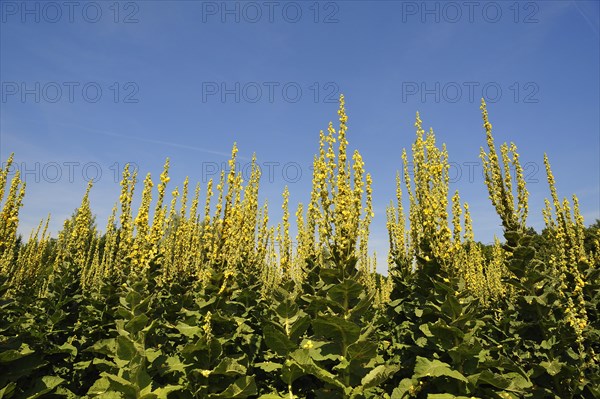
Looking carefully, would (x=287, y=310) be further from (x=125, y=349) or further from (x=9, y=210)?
(x=9, y=210)

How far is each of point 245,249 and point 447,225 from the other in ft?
17.2

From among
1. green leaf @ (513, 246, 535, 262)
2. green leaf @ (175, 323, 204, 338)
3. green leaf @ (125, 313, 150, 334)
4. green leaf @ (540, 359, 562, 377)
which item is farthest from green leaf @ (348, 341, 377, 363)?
green leaf @ (513, 246, 535, 262)

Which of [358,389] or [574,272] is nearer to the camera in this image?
[358,389]

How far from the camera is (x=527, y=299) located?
650 cm

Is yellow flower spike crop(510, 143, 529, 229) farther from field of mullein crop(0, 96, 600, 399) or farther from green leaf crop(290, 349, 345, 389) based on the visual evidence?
green leaf crop(290, 349, 345, 389)

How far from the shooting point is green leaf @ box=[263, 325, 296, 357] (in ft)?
18.2

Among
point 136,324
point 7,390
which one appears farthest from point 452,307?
point 7,390

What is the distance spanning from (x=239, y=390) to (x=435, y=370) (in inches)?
116

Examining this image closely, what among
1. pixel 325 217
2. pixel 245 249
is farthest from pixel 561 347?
pixel 245 249

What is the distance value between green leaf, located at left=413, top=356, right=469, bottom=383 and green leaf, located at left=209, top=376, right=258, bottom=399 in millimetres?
2530

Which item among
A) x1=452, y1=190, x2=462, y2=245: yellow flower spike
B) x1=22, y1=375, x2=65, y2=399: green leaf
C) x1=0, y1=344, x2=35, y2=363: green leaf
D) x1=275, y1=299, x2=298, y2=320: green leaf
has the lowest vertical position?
x1=22, y1=375, x2=65, y2=399: green leaf

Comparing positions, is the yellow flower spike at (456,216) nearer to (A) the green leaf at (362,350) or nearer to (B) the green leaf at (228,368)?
(A) the green leaf at (362,350)

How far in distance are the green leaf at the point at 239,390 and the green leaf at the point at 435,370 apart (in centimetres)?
253

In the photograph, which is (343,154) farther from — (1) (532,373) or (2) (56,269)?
(2) (56,269)
